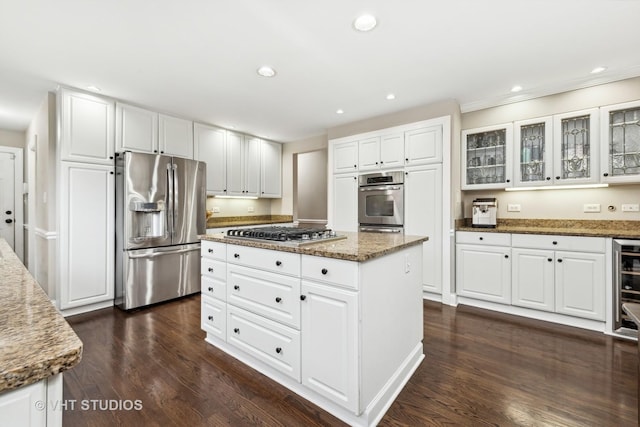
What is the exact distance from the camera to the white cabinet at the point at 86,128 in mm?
3037

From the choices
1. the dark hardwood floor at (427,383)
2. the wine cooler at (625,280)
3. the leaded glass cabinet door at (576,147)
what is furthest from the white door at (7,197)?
the wine cooler at (625,280)

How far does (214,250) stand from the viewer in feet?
7.93

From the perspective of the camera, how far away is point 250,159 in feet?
16.7

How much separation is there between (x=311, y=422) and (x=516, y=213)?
3310 millimetres

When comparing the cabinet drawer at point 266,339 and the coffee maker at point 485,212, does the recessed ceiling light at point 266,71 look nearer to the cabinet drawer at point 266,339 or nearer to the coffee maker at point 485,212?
the cabinet drawer at point 266,339

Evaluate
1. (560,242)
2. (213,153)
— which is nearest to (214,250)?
(213,153)

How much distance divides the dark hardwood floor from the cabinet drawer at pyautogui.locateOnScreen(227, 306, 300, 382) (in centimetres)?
15

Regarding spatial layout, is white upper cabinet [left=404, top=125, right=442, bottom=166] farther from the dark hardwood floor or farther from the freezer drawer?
the freezer drawer

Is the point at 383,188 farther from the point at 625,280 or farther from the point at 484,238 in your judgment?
the point at 625,280

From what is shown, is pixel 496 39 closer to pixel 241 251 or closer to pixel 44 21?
pixel 241 251

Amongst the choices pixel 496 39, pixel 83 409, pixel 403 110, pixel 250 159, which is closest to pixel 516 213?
pixel 403 110

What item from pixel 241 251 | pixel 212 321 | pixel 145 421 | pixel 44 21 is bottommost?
pixel 145 421

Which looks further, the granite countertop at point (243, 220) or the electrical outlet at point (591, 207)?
the granite countertop at point (243, 220)

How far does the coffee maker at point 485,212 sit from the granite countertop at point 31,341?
377cm
